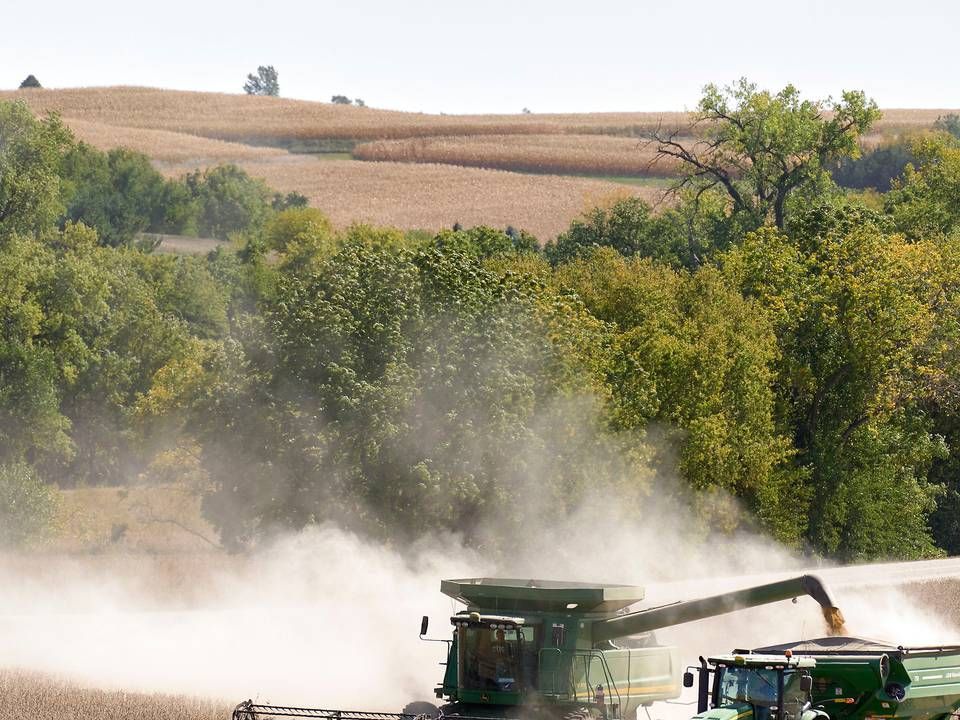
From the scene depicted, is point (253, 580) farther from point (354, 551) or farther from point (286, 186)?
point (286, 186)

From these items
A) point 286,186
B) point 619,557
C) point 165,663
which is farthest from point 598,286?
point 286,186

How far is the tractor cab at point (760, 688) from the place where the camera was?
2041 cm

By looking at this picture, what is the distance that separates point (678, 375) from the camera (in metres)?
57.8

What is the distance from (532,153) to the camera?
569 ft

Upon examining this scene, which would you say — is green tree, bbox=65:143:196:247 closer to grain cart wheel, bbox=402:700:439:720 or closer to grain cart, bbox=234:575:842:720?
grain cart wheel, bbox=402:700:439:720

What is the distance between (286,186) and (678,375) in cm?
10846

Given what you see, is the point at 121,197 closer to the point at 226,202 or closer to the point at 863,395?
the point at 226,202

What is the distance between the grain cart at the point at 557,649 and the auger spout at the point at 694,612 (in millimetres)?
16

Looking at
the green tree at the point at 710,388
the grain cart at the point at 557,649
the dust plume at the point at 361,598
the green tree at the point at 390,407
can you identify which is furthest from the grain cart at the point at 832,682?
the green tree at the point at 710,388

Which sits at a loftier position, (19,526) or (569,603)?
(19,526)

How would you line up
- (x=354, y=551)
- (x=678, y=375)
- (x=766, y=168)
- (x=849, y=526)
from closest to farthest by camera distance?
(x=354, y=551)
(x=678, y=375)
(x=849, y=526)
(x=766, y=168)

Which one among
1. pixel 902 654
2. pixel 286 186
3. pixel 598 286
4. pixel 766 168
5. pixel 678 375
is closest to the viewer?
pixel 902 654

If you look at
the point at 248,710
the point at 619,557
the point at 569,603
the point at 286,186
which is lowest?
the point at 248,710

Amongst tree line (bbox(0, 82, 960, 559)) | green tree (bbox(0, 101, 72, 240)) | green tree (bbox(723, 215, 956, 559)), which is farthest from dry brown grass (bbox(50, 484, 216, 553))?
green tree (bbox(723, 215, 956, 559))
